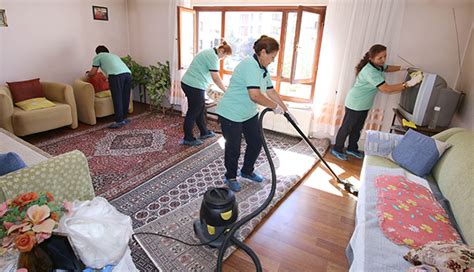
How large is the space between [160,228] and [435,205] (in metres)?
1.81

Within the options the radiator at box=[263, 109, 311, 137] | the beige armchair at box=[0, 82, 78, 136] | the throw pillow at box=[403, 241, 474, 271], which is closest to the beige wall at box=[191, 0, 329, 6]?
the radiator at box=[263, 109, 311, 137]

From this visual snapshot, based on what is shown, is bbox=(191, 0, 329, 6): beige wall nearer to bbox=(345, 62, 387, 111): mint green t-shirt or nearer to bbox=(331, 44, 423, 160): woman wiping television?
bbox=(331, 44, 423, 160): woman wiping television

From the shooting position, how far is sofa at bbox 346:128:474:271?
129 cm

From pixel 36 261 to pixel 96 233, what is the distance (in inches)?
8.7

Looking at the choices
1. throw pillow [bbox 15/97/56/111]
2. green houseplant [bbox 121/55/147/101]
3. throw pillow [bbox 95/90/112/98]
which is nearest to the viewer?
throw pillow [bbox 15/97/56/111]

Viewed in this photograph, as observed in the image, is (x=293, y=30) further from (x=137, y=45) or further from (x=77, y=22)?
(x=77, y=22)

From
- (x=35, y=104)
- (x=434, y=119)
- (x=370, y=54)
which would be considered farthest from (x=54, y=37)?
(x=434, y=119)

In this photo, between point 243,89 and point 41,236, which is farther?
point 243,89

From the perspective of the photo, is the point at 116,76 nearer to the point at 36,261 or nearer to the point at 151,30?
the point at 151,30

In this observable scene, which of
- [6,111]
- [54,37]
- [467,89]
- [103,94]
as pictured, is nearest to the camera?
[467,89]

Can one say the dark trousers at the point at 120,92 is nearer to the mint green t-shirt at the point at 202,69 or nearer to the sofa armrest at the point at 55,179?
the mint green t-shirt at the point at 202,69

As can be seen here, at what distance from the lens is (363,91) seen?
3033 millimetres

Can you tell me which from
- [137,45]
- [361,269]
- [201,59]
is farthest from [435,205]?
[137,45]

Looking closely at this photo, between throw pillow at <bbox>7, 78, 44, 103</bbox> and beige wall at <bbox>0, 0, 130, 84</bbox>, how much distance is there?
0.32 m
